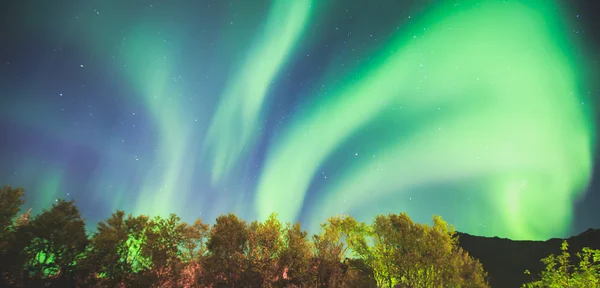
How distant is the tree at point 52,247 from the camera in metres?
40.1

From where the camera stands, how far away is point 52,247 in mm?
41562

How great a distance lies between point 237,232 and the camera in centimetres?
4641

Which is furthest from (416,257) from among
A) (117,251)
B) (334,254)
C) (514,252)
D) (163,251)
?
(514,252)

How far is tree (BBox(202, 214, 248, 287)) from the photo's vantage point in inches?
1705

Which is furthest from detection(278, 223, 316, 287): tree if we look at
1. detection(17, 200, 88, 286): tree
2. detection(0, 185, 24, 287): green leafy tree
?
detection(0, 185, 24, 287): green leafy tree

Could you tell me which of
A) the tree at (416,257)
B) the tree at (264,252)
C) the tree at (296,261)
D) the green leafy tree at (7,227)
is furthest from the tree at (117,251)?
the tree at (416,257)

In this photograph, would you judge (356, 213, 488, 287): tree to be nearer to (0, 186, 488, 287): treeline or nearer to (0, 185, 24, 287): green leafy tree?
(0, 186, 488, 287): treeline

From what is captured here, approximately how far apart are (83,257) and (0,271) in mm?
8419

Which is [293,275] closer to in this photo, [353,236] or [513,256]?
[353,236]

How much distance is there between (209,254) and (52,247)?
67.1 feet

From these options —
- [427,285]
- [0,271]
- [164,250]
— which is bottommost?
[427,285]

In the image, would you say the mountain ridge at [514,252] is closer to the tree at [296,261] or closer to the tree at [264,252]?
the tree at [296,261]

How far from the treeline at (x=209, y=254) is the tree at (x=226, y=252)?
140 mm

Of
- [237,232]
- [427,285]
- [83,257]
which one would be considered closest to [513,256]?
[427,285]
